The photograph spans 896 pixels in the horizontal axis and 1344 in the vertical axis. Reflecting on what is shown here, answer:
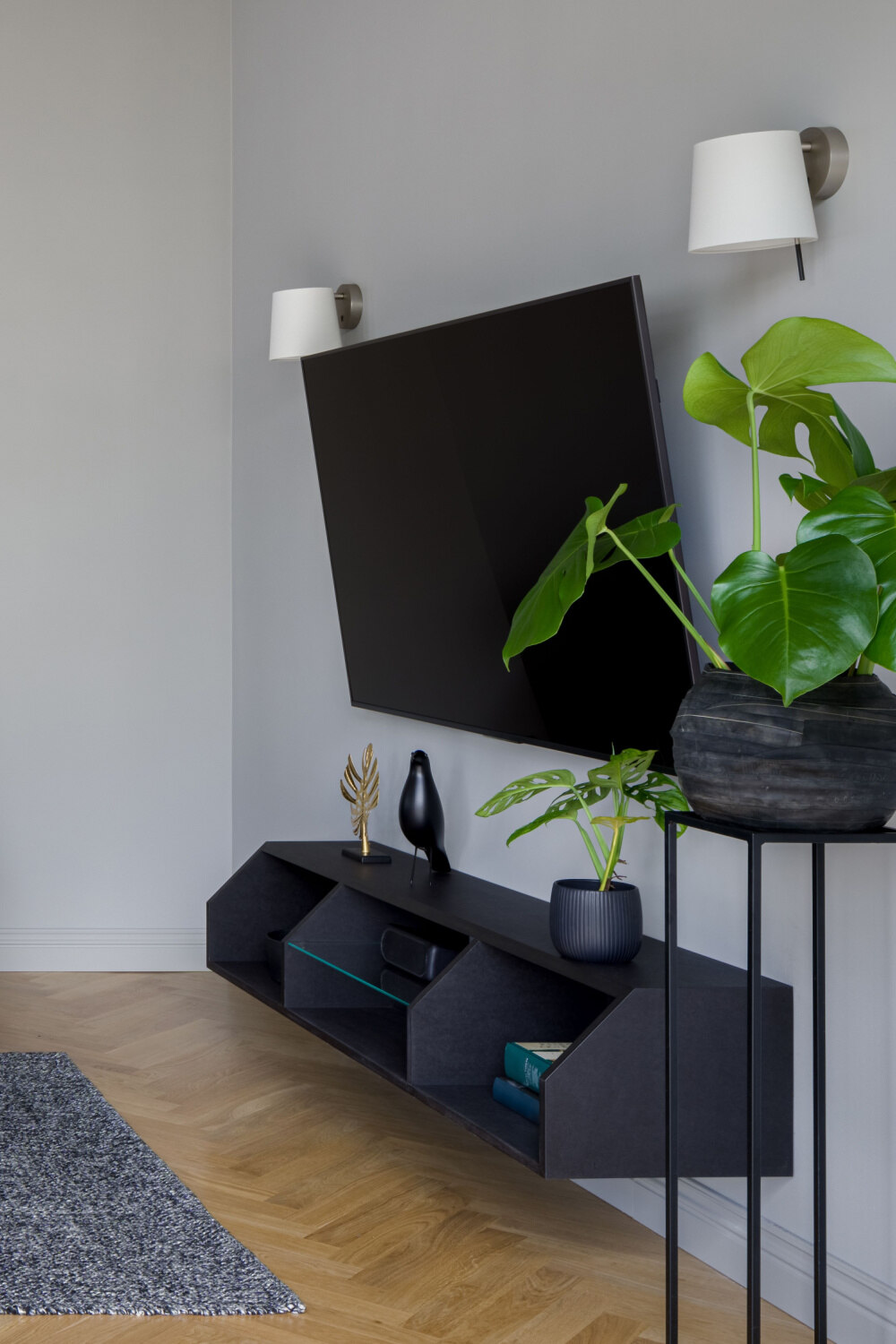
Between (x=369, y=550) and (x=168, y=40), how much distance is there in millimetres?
2127

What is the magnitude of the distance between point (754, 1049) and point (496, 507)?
1280 mm

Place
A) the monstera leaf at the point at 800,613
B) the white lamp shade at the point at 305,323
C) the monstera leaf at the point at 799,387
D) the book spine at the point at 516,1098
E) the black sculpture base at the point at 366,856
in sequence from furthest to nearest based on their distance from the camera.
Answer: the white lamp shade at the point at 305,323
the black sculpture base at the point at 366,856
the book spine at the point at 516,1098
the monstera leaf at the point at 799,387
the monstera leaf at the point at 800,613

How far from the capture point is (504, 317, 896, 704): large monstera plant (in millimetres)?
1456

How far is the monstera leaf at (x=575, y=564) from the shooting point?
68.7 inches

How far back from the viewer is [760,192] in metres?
1.94

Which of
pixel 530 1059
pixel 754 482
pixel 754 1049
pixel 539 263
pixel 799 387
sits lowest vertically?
pixel 530 1059

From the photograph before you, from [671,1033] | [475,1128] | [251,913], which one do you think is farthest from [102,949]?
[671,1033]

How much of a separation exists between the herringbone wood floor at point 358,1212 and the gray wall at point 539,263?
23 centimetres

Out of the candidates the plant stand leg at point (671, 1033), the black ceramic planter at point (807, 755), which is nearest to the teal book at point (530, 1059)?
the plant stand leg at point (671, 1033)

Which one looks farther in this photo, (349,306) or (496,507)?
(349,306)

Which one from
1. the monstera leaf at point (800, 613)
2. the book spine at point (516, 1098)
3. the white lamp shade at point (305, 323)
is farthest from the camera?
the white lamp shade at point (305, 323)

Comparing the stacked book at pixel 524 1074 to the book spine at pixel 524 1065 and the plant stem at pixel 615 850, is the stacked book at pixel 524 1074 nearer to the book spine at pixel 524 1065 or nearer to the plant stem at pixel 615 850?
the book spine at pixel 524 1065

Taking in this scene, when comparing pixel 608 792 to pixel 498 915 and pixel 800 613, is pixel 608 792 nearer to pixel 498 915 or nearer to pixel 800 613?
pixel 498 915

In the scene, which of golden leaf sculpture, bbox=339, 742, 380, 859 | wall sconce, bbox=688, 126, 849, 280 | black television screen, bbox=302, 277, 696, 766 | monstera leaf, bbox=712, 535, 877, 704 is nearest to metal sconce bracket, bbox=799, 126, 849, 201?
wall sconce, bbox=688, 126, 849, 280
